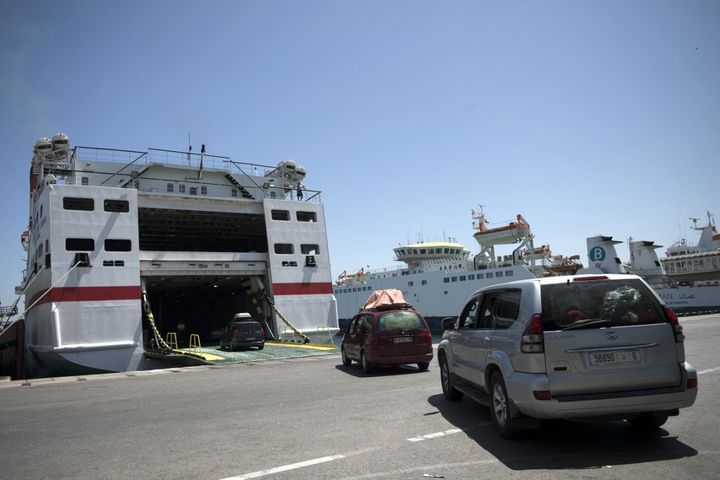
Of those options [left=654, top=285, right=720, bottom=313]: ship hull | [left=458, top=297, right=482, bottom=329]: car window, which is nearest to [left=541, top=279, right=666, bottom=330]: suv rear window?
[left=458, top=297, right=482, bottom=329]: car window

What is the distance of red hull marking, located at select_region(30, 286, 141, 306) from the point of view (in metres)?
16.1

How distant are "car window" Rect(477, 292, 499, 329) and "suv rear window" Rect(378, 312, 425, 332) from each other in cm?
488

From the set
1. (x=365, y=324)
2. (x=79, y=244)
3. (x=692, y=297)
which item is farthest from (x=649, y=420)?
(x=692, y=297)

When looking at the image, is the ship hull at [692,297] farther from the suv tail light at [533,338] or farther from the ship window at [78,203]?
the suv tail light at [533,338]

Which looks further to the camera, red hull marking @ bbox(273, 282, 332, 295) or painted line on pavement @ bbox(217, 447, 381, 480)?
red hull marking @ bbox(273, 282, 332, 295)

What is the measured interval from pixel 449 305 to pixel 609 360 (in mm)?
43313

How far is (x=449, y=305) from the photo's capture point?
47.0 m

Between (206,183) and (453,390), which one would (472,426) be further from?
(206,183)

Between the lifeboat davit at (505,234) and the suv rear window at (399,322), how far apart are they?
34.5 m

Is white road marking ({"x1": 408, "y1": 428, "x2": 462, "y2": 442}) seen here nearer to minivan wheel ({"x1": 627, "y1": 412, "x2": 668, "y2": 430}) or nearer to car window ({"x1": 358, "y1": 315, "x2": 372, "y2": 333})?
minivan wheel ({"x1": 627, "y1": 412, "x2": 668, "y2": 430})

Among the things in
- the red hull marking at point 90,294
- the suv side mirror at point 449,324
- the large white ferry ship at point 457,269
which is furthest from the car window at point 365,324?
the large white ferry ship at point 457,269

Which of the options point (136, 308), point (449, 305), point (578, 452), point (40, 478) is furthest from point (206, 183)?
point (449, 305)

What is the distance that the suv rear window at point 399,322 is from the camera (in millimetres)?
10867

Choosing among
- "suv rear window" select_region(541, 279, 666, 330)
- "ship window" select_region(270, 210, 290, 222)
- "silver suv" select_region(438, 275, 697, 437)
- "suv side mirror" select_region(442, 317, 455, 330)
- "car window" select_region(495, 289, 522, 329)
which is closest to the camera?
"silver suv" select_region(438, 275, 697, 437)
